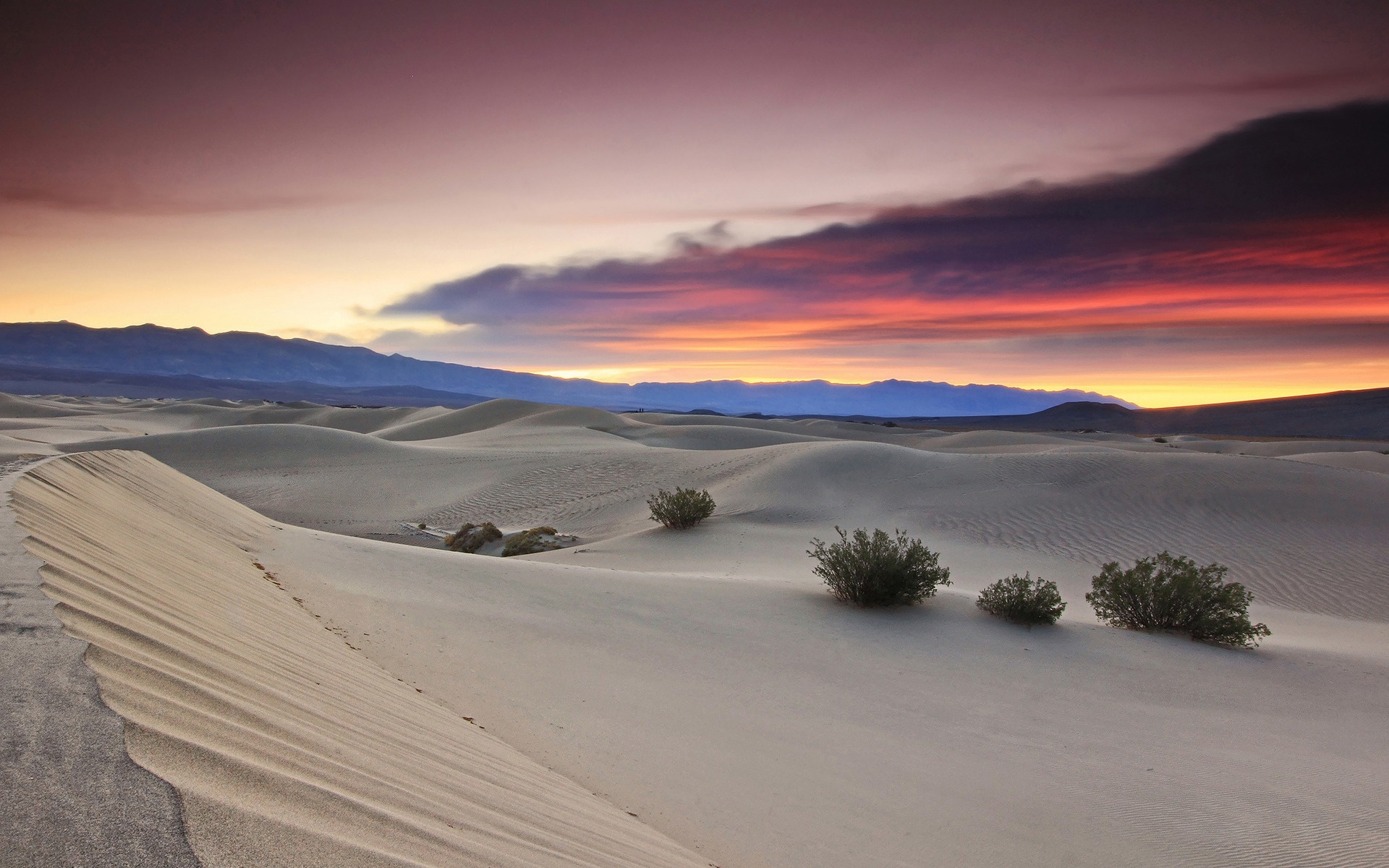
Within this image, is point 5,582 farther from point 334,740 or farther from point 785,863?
point 785,863

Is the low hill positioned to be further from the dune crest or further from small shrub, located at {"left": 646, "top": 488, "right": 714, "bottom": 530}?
the dune crest

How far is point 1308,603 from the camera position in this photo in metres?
11.5

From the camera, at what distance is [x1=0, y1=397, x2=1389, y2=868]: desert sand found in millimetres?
2463

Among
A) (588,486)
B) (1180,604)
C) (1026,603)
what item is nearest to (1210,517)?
(1180,604)

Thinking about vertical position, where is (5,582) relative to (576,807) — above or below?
above

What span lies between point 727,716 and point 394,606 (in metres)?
3.14

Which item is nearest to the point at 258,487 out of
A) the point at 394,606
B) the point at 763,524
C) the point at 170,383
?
the point at 763,524

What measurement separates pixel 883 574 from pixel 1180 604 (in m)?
3.31

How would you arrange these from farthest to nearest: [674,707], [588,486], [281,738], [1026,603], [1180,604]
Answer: [588,486] → [1180,604] → [1026,603] → [674,707] → [281,738]

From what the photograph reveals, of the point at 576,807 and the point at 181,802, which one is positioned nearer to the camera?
the point at 181,802

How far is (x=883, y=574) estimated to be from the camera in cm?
829

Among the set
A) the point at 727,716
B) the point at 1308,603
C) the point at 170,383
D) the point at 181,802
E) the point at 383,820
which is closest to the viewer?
the point at 181,802

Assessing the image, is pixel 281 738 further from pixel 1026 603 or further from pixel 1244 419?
pixel 1244 419

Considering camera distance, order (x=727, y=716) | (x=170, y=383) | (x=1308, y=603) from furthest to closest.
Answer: (x=170, y=383) < (x=1308, y=603) < (x=727, y=716)
